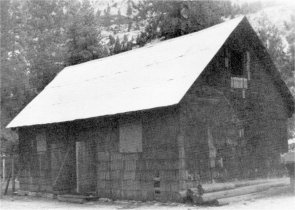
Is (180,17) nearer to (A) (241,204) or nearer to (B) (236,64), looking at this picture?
(B) (236,64)

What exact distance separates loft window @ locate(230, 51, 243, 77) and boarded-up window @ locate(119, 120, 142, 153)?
4.98 meters

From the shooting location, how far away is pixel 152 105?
659 inches

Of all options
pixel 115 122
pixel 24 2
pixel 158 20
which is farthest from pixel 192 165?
pixel 24 2

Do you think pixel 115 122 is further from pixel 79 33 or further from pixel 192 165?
pixel 79 33

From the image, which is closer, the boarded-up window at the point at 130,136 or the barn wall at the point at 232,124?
the barn wall at the point at 232,124

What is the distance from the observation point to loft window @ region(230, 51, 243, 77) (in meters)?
20.0

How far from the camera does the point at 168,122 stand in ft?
55.8

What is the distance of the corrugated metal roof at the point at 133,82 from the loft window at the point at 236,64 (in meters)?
1.35

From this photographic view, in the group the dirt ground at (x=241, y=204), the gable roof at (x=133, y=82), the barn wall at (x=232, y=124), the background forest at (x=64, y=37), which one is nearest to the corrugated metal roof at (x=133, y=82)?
the gable roof at (x=133, y=82)

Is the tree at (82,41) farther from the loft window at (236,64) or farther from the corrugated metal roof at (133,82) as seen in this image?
the loft window at (236,64)

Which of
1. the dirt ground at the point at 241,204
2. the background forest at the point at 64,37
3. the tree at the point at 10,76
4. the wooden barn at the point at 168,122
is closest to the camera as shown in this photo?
the dirt ground at the point at 241,204

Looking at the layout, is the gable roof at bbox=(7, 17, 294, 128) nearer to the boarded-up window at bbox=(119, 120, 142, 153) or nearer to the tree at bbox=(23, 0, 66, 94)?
the boarded-up window at bbox=(119, 120, 142, 153)

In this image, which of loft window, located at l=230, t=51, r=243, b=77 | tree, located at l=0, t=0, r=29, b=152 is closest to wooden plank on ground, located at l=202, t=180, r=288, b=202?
loft window, located at l=230, t=51, r=243, b=77

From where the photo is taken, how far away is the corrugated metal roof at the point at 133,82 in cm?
1748
